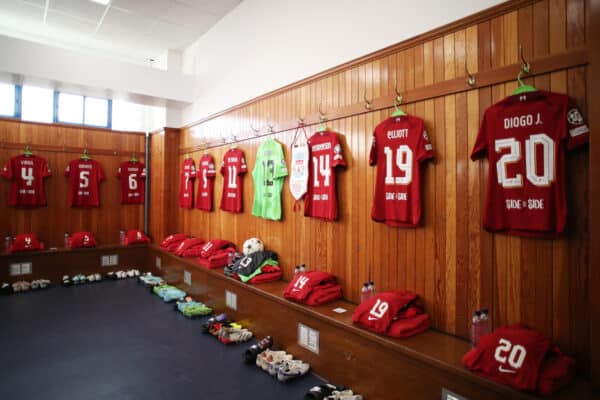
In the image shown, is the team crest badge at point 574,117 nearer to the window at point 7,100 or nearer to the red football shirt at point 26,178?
the red football shirt at point 26,178

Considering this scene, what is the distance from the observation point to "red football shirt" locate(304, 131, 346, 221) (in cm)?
274

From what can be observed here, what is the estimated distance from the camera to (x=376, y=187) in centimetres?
237

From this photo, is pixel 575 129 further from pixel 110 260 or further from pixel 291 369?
pixel 110 260

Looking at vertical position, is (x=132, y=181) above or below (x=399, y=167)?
above

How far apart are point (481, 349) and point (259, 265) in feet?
6.77

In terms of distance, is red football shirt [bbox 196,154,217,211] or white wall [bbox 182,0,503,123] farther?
red football shirt [bbox 196,154,217,211]

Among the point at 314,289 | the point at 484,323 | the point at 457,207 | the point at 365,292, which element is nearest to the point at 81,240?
the point at 314,289

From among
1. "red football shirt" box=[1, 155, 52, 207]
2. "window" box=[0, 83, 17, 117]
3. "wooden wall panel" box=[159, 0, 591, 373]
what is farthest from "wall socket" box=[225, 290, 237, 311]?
"window" box=[0, 83, 17, 117]

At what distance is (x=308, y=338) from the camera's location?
2.48 metres

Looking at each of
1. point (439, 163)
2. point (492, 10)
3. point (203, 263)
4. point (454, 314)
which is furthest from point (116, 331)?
point (492, 10)

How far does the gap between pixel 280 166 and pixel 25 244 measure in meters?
3.87

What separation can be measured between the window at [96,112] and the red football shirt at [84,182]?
4.19 ft

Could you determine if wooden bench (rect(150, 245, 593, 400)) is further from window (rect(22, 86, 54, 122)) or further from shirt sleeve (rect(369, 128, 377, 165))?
window (rect(22, 86, 54, 122))

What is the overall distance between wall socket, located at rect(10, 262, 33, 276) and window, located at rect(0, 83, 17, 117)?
8.49 ft
